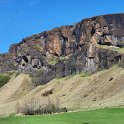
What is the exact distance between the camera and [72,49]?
6954 inches

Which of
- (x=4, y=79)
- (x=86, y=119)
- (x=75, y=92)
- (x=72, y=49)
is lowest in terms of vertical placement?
(x=86, y=119)

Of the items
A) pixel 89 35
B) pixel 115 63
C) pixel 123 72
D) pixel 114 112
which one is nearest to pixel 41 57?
pixel 89 35

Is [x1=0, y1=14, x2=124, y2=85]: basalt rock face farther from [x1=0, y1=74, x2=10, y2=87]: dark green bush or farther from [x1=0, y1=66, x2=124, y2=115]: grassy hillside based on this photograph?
[x1=0, y1=74, x2=10, y2=87]: dark green bush

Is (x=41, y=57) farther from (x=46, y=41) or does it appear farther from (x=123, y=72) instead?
(x=123, y=72)

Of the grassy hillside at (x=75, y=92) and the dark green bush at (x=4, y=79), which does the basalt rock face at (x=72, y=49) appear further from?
the dark green bush at (x=4, y=79)

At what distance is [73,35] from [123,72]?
72.5 meters

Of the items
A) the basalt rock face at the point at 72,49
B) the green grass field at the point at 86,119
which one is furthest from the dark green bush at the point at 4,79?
the green grass field at the point at 86,119

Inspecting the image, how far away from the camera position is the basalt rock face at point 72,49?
13575 centimetres

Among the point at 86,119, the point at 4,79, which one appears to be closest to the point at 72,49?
the point at 4,79

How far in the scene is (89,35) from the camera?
160m

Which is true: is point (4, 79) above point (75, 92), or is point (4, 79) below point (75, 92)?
above

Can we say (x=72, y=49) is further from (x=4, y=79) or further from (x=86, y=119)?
(x=86, y=119)

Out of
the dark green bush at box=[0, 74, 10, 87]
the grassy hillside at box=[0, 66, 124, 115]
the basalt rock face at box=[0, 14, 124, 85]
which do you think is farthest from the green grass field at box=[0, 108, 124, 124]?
the dark green bush at box=[0, 74, 10, 87]

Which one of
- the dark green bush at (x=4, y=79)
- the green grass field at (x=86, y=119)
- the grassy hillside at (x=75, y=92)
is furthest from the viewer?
the dark green bush at (x=4, y=79)
